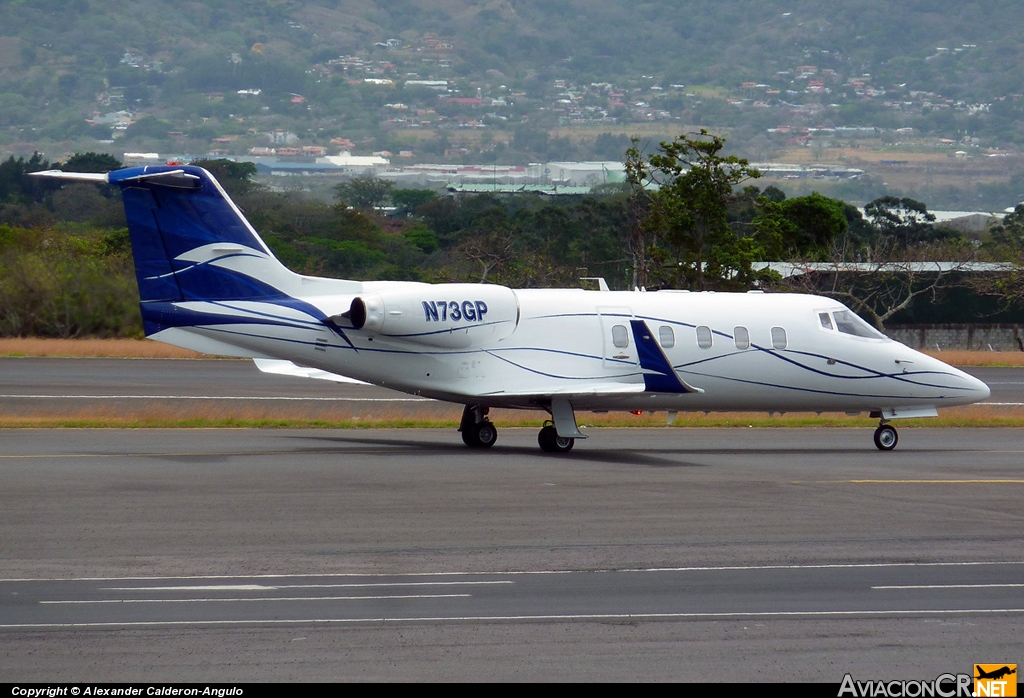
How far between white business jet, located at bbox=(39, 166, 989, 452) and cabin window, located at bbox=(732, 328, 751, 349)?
19 mm

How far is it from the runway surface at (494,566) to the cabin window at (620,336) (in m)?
2.13

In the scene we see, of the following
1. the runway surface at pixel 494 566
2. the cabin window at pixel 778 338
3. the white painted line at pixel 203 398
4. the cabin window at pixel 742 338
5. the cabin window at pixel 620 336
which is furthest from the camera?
the white painted line at pixel 203 398

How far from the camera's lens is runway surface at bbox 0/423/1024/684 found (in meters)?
9.63

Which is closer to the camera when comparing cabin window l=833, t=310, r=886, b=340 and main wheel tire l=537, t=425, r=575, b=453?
main wheel tire l=537, t=425, r=575, b=453

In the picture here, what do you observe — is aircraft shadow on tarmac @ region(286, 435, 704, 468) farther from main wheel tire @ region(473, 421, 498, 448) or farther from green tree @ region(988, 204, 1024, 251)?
green tree @ region(988, 204, 1024, 251)

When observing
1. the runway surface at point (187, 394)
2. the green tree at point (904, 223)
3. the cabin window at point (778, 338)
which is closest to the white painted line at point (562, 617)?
the cabin window at point (778, 338)

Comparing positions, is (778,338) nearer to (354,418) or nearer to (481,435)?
(481,435)

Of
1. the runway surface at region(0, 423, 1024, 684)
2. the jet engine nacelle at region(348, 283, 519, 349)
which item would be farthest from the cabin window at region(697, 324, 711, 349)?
the jet engine nacelle at region(348, 283, 519, 349)

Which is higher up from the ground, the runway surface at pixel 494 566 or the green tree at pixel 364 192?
the green tree at pixel 364 192

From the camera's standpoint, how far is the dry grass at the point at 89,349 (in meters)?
44.8

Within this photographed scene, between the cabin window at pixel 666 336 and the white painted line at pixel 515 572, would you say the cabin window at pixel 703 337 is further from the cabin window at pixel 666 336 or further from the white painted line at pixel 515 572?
the white painted line at pixel 515 572

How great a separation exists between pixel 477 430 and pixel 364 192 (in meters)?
107

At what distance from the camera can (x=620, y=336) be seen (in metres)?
22.5

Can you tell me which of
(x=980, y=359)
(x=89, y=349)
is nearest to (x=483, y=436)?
(x=89, y=349)
